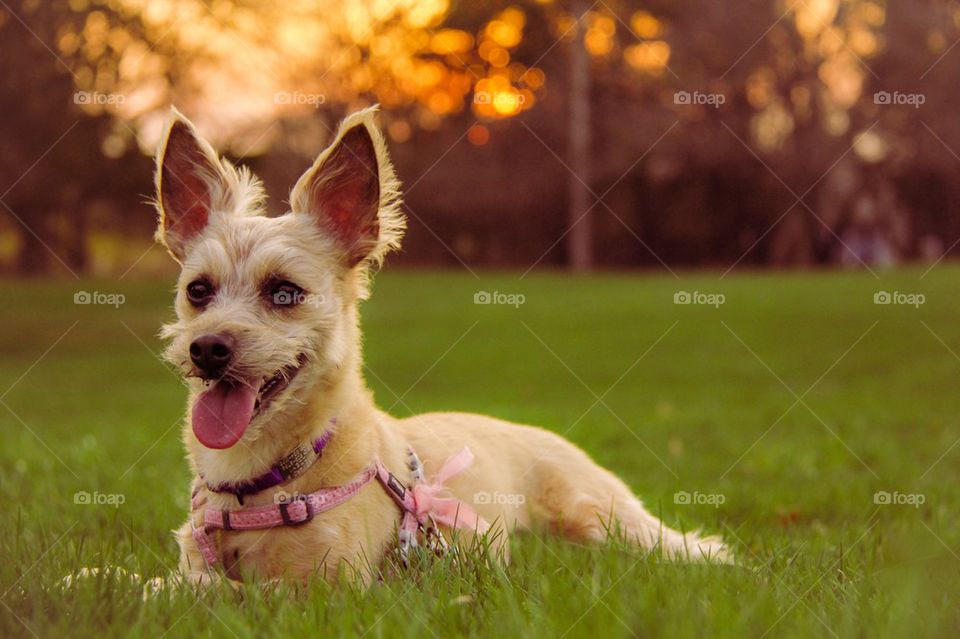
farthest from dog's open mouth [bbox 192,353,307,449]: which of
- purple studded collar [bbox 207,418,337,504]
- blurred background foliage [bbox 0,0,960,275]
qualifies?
blurred background foliage [bbox 0,0,960,275]

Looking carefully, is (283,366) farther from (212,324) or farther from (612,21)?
(612,21)

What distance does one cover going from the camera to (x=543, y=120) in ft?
101

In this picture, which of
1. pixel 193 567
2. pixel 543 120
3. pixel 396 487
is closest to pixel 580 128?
pixel 543 120

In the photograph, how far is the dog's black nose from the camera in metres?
3.47

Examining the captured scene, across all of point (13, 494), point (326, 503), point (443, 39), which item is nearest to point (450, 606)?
point (326, 503)

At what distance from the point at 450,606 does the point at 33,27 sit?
51.3ft

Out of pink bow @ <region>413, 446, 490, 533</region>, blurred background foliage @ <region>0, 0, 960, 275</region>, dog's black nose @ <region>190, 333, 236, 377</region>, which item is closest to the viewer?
dog's black nose @ <region>190, 333, 236, 377</region>

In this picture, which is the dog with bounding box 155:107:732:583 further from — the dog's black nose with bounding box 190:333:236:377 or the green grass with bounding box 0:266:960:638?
the green grass with bounding box 0:266:960:638

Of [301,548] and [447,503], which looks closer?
[301,548]

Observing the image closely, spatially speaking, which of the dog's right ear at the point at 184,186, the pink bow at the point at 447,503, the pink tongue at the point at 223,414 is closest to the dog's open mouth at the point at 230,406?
the pink tongue at the point at 223,414

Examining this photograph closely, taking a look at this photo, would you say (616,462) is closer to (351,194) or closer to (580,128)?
(351,194)

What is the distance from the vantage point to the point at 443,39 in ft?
81.9

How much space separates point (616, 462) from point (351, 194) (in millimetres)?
4342

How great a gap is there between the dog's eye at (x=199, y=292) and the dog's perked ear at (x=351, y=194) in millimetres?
582
